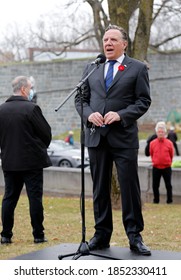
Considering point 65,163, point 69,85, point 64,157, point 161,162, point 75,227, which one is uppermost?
point 69,85

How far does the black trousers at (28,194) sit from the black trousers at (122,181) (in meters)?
1.94

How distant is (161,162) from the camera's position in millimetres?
14047

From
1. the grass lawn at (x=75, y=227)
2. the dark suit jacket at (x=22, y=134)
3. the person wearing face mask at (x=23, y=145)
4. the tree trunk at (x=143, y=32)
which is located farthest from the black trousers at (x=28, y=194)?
the tree trunk at (x=143, y=32)

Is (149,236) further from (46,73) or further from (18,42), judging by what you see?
(18,42)

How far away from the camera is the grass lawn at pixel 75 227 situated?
833cm

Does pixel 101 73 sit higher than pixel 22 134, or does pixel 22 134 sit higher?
pixel 101 73

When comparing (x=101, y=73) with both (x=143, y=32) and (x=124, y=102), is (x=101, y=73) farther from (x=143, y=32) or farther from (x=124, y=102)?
(x=143, y=32)

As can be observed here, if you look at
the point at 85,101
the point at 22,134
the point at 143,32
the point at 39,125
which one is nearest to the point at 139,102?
the point at 85,101

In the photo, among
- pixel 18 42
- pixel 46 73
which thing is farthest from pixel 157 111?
pixel 18 42

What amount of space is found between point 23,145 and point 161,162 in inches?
245

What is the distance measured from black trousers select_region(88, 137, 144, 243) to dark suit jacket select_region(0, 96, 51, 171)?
1885 millimetres

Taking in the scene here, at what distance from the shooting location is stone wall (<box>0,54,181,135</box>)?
39.7 m

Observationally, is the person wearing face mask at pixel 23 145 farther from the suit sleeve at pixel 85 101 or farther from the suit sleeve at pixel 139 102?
the suit sleeve at pixel 139 102
